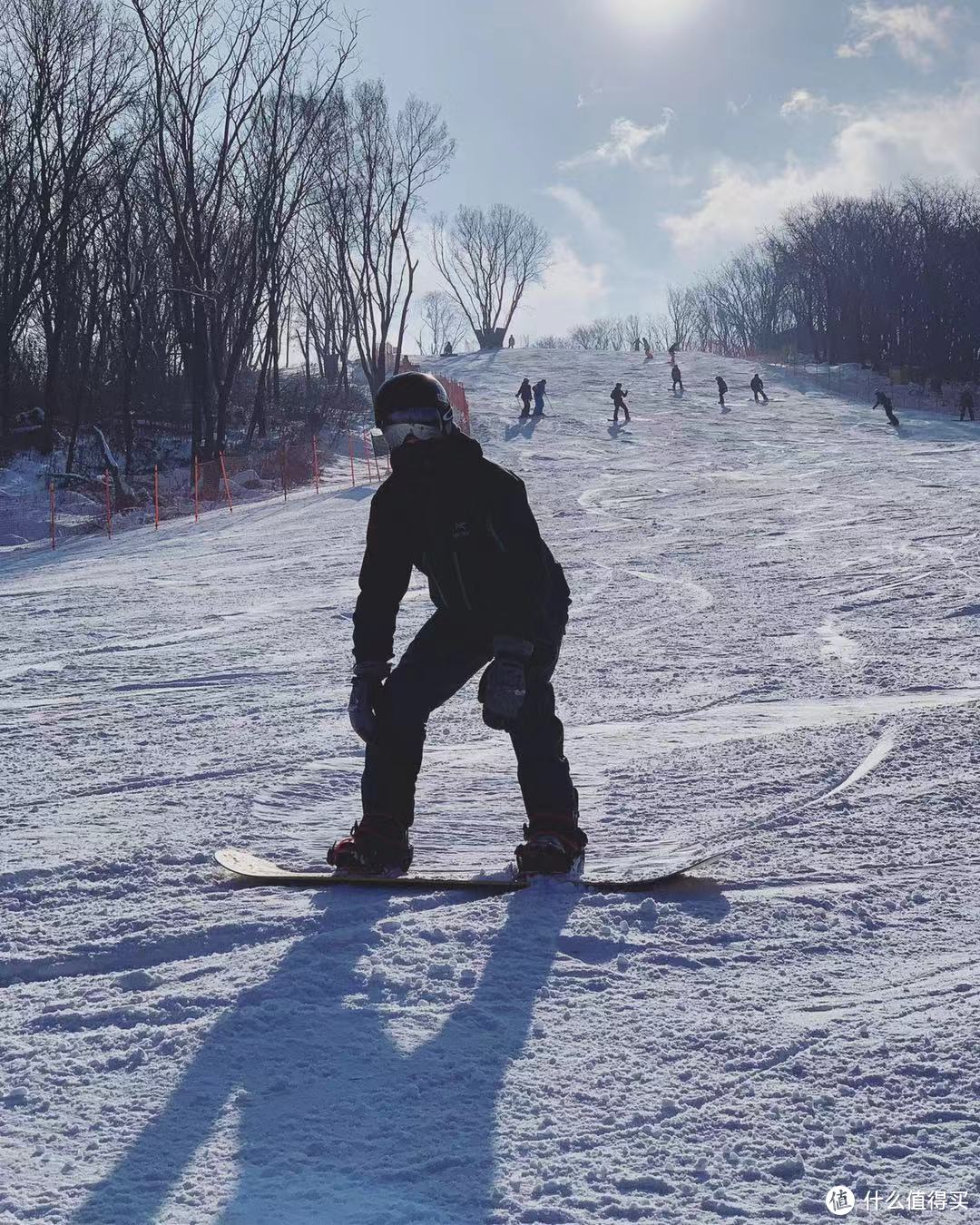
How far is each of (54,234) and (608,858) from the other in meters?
28.3

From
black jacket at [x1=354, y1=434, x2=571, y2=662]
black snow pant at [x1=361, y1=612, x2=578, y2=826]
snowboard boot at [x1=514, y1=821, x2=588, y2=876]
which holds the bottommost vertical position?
snowboard boot at [x1=514, y1=821, x2=588, y2=876]

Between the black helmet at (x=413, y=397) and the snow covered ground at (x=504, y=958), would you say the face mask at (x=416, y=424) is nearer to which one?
the black helmet at (x=413, y=397)

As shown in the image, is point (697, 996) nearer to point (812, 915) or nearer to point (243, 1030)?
point (812, 915)

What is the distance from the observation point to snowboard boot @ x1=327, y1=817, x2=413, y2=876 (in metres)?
3.48

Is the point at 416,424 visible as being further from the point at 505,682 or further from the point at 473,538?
the point at 505,682

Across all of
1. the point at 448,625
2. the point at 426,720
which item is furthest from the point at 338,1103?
the point at 448,625

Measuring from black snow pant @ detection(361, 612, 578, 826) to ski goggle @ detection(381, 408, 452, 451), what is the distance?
56 centimetres

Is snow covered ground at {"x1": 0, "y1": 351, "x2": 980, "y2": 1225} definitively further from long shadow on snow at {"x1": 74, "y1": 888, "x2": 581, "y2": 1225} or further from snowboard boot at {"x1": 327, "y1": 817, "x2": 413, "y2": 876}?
snowboard boot at {"x1": 327, "y1": 817, "x2": 413, "y2": 876}

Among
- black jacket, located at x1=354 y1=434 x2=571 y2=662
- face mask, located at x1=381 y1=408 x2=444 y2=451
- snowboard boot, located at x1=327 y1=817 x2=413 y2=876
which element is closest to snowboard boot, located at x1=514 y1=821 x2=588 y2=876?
snowboard boot, located at x1=327 y1=817 x2=413 y2=876

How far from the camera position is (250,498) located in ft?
78.0

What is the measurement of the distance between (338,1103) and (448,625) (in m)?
1.55

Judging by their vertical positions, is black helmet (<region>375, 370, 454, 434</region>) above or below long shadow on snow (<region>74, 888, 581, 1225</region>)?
above

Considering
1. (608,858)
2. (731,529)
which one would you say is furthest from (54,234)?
(608,858)

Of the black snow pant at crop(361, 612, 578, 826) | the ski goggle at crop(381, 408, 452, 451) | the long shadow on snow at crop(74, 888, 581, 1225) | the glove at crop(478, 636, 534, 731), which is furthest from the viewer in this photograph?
the black snow pant at crop(361, 612, 578, 826)
